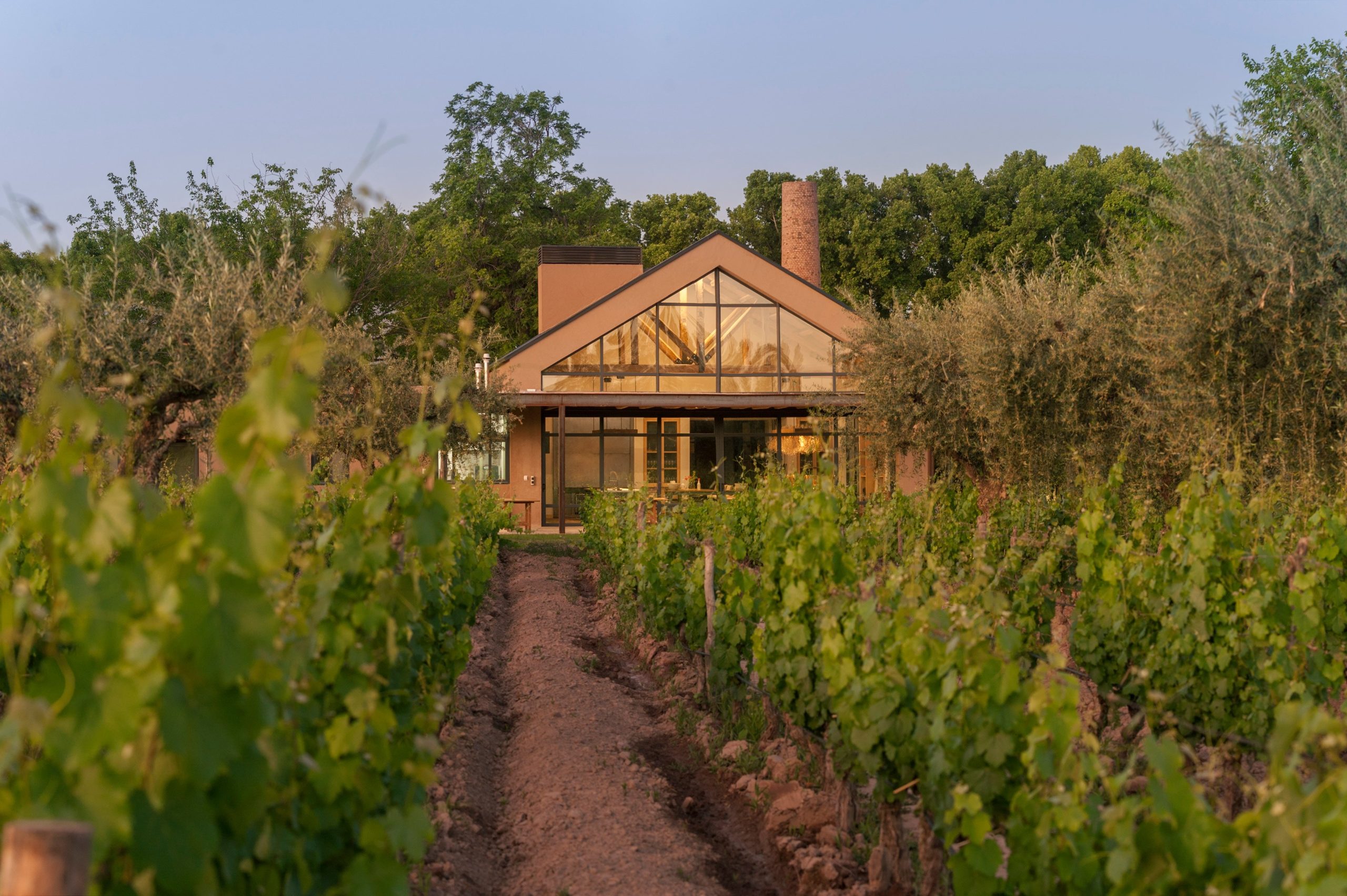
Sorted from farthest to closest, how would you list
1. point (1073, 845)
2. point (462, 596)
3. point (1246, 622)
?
1. point (462, 596)
2. point (1246, 622)
3. point (1073, 845)

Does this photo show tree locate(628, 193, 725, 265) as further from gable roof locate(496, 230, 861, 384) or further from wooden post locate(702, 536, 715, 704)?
wooden post locate(702, 536, 715, 704)

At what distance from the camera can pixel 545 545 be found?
60.4ft

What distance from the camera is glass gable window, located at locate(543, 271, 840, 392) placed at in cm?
2091

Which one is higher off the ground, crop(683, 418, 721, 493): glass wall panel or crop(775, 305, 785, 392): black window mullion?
crop(775, 305, 785, 392): black window mullion

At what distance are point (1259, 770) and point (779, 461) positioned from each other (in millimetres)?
15423

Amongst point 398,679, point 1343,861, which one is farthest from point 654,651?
point 1343,861

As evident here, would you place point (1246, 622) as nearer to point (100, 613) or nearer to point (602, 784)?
point (602, 784)

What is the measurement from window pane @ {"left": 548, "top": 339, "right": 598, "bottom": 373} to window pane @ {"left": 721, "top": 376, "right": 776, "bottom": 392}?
96.5 inches

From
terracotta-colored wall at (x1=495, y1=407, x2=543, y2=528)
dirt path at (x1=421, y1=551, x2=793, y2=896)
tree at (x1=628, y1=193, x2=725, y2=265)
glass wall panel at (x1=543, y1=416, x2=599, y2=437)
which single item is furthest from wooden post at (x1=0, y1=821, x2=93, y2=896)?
tree at (x1=628, y1=193, x2=725, y2=265)

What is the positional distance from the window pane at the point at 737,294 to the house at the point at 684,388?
23 mm

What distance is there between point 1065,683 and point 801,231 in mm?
24823

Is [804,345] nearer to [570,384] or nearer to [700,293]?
[700,293]

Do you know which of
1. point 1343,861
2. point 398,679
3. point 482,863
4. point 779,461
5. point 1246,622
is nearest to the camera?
point 1343,861

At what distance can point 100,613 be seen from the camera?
1595 millimetres
